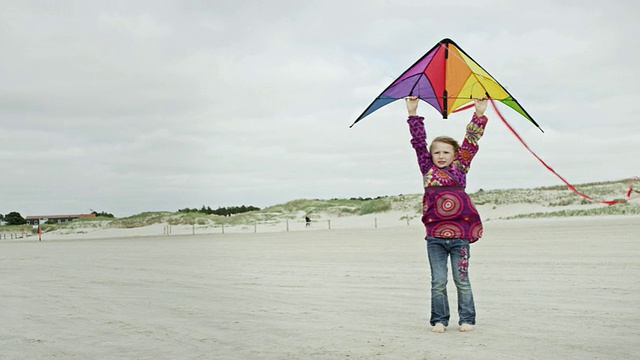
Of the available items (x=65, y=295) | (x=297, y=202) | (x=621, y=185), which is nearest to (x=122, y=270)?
(x=65, y=295)

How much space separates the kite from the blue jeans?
72.6 inches

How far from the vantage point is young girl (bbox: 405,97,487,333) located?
6074 mm

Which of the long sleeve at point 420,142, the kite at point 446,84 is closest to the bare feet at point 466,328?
the long sleeve at point 420,142

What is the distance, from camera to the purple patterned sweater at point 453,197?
6066 millimetres

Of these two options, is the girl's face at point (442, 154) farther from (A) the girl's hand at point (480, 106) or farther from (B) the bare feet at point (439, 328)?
(B) the bare feet at point (439, 328)

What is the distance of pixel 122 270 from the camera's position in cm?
1466

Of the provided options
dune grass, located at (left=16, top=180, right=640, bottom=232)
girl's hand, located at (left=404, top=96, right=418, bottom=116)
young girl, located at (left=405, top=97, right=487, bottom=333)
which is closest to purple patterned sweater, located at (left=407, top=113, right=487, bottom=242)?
young girl, located at (left=405, top=97, right=487, bottom=333)

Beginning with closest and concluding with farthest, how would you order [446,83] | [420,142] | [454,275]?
[454,275] < [420,142] < [446,83]

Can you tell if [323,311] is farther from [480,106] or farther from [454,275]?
[480,106]

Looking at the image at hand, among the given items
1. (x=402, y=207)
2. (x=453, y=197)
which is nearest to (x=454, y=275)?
(x=453, y=197)

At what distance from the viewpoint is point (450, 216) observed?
6.06 metres

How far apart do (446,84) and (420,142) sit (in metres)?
1.59

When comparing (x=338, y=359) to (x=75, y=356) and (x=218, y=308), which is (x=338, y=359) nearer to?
(x=75, y=356)

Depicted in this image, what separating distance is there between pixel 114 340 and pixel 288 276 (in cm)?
581
